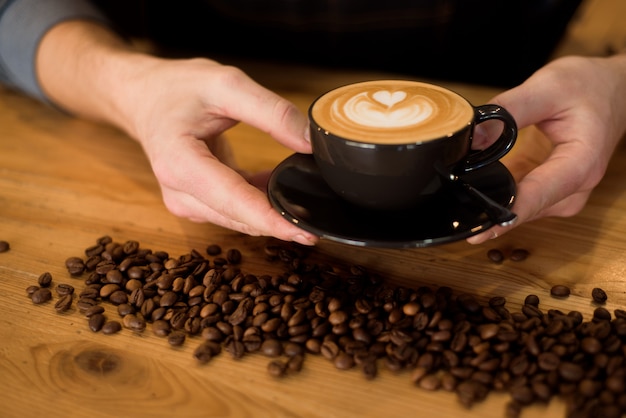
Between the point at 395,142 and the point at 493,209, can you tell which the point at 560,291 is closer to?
the point at 493,209

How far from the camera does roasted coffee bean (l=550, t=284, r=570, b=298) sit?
125 centimetres

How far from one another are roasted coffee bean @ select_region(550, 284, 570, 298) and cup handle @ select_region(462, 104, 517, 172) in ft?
0.99

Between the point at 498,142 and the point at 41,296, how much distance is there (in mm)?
979

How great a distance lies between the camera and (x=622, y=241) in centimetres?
142

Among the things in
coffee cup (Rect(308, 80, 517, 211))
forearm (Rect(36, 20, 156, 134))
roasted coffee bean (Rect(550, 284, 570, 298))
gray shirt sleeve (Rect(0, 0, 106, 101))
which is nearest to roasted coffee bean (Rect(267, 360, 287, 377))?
coffee cup (Rect(308, 80, 517, 211))

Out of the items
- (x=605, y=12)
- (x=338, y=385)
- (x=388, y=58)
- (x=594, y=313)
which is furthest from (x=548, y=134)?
(x=605, y=12)

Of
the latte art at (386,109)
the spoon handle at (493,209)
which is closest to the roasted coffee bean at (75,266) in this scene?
the latte art at (386,109)

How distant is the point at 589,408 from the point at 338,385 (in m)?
0.41

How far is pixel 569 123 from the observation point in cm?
142

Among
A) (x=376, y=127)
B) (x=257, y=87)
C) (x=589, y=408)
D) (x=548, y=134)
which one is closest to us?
(x=589, y=408)

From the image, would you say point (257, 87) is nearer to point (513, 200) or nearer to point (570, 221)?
point (513, 200)

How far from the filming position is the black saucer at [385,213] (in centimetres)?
110

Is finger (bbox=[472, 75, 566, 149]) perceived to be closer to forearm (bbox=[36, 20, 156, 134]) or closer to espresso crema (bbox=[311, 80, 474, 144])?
espresso crema (bbox=[311, 80, 474, 144])

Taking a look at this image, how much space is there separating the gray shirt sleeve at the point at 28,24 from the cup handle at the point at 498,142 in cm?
140
